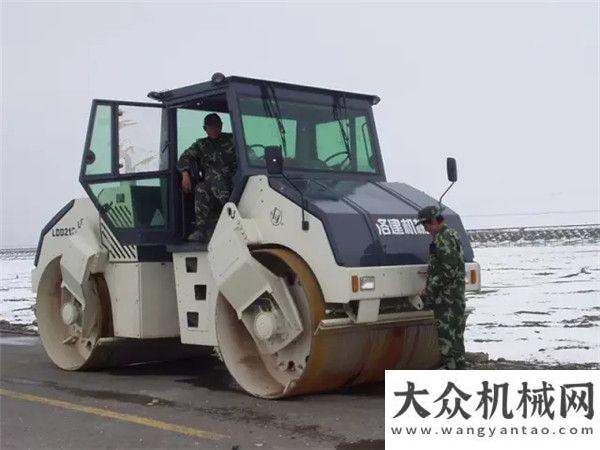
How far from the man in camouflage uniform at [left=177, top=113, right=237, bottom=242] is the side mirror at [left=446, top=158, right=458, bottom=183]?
1755 millimetres

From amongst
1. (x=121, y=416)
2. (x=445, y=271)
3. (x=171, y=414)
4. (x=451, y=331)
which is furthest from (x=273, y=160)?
(x=121, y=416)

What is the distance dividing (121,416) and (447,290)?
2.49 metres

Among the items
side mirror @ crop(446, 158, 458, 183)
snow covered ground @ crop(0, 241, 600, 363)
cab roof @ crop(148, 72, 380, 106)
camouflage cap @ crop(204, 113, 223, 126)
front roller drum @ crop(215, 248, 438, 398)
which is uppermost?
cab roof @ crop(148, 72, 380, 106)

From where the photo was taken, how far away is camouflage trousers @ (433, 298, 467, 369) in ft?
20.7

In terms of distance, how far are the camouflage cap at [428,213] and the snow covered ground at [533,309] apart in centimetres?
99

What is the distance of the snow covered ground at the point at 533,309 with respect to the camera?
345 inches

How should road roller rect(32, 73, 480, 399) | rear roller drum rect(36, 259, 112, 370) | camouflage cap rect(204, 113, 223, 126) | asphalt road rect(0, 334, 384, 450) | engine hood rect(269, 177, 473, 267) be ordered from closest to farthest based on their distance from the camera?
1. asphalt road rect(0, 334, 384, 450)
2. engine hood rect(269, 177, 473, 267)
3. road roller rect(32, 73, 480, 399)
4. camouflage cap rect(204, 113, 223, 126)
5. rear roller drum rect(36, 259, 112, 370)

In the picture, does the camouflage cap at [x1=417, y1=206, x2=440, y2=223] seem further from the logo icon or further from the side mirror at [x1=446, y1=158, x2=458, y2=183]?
the logo icon

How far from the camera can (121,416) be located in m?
6.17

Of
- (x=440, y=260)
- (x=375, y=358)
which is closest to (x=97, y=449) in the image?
(x=375, y=358)

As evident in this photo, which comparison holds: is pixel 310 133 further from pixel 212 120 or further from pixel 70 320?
pixel 70 320

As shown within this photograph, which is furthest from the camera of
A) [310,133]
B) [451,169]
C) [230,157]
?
[310,133]

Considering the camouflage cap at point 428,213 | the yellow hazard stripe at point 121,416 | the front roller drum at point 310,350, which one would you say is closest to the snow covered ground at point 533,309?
the front roller drum at point 310,350

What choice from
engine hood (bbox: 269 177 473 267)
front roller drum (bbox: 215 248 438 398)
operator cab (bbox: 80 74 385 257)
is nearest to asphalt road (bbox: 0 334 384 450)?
front roller drum (bbox: 215 248 438 398)
